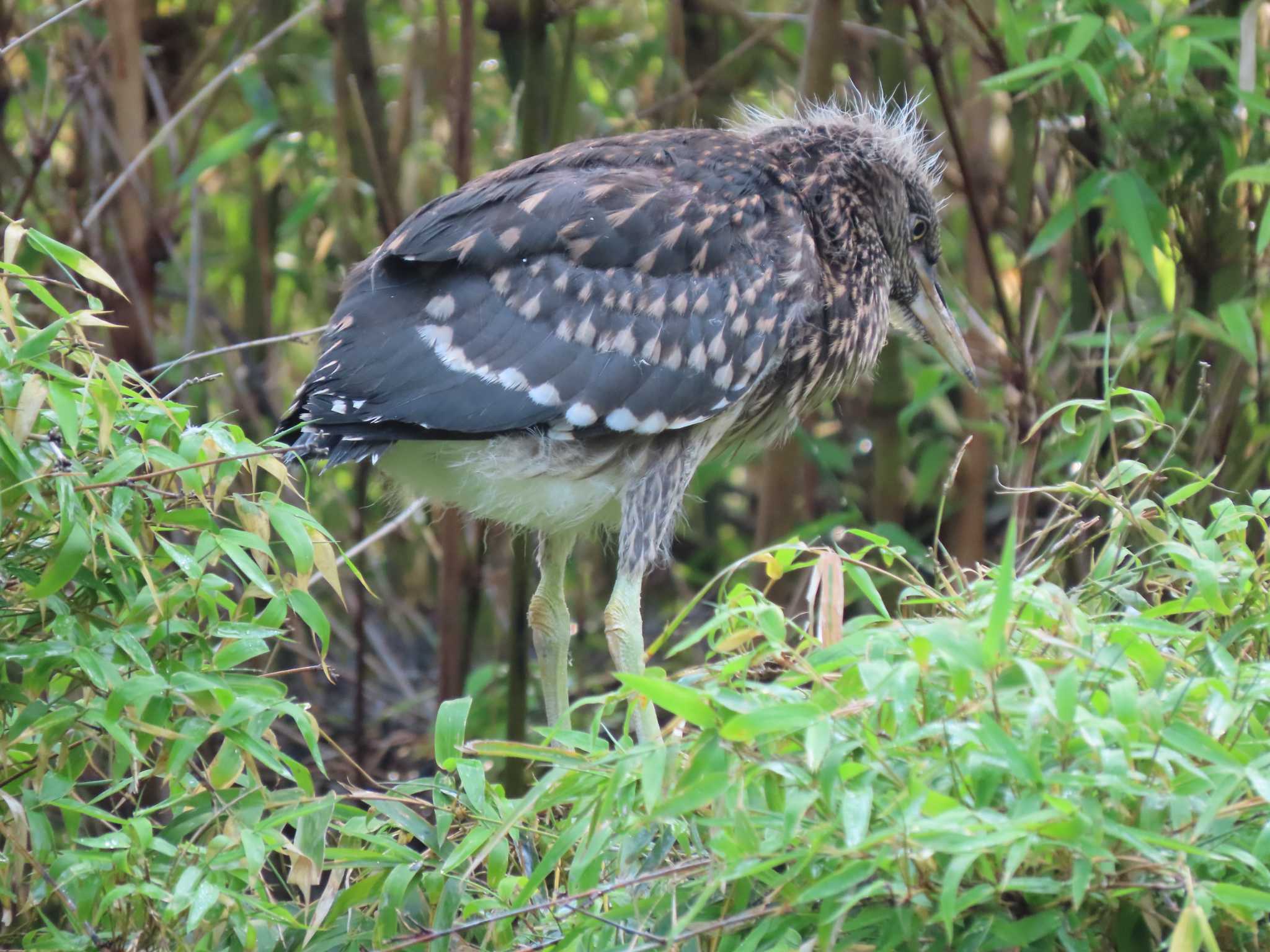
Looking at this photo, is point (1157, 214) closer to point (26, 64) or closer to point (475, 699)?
point (475, 699)

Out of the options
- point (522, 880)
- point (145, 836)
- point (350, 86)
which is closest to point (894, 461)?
point (350, 86)

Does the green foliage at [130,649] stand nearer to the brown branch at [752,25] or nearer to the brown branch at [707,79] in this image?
the brown branch at [707,79]

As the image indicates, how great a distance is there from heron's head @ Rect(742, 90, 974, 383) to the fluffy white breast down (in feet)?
2.34

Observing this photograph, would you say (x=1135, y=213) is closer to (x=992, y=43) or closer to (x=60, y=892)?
(x=992, y=43)

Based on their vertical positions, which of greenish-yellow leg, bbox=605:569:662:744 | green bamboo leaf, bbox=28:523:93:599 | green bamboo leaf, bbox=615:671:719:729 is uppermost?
green bamboo leaf, bbox=28:523:93:599

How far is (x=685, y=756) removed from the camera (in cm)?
163

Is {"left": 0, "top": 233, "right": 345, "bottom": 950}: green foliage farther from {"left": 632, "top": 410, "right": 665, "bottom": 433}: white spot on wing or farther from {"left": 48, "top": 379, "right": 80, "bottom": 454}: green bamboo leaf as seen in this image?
{"left": 632, "top": 410, "right": 665, "bottom": 433}: white spot on wing

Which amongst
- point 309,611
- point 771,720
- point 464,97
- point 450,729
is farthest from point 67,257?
point 464,97

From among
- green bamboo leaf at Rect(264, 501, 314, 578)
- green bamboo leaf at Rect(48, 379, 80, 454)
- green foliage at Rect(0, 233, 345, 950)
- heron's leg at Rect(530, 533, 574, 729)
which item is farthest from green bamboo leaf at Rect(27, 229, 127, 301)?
heron's leg at Rect(530, 533, 574, 729)

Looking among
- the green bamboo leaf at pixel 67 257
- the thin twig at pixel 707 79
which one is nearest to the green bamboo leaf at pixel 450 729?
the green bamboo leaf at pixel 67 257

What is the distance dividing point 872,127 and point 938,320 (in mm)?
466

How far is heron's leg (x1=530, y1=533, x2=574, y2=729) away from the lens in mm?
3086

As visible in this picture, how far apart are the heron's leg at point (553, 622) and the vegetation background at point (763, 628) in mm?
187

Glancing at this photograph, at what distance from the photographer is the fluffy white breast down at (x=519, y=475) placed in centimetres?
259
